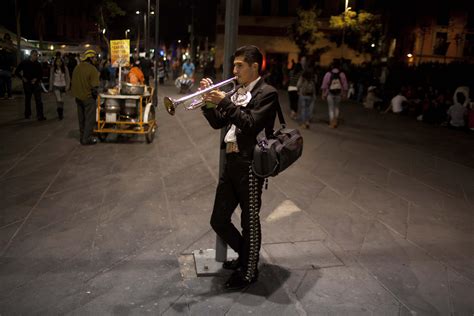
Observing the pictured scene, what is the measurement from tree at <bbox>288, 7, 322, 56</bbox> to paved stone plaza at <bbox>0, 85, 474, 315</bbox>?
21.6 m

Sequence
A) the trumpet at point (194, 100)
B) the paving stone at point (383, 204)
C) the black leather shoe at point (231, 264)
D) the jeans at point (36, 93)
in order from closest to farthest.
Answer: the trumpet at point (194, 100), the black leather shoe at point (231, 264), the paving stone at point (383, 204), the jeans at point (36, 93)

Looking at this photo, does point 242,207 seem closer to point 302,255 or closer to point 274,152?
point 274,152

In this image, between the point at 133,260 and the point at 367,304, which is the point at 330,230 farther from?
the point at 133,260

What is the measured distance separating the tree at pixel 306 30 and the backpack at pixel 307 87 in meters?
18.8

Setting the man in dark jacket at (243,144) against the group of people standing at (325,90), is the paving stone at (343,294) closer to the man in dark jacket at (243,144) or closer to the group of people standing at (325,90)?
the man in dark jacket at (243,144)

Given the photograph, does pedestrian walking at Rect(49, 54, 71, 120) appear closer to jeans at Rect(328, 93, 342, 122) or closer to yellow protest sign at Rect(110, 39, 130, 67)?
yellow protest sign at Rect(110, 39, 130, 67)

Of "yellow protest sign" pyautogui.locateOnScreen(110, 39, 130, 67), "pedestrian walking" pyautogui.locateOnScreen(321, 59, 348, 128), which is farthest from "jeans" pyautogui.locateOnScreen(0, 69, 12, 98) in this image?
"pedestrian walking" pyautogui.locateOnScreen(321, 59, 348, 128)

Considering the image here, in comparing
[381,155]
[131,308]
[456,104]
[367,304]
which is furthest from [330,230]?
[456,104]

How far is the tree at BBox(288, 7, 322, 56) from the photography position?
29.0 metres

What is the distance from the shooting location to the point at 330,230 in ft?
16.6

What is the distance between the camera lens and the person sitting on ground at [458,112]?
1313 centimetres

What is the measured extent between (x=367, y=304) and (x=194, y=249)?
1675 mm

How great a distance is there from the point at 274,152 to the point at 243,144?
0.26m

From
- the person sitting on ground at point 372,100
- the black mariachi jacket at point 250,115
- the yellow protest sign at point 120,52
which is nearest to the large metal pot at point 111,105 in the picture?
the yellow protest sign at point 120,52
